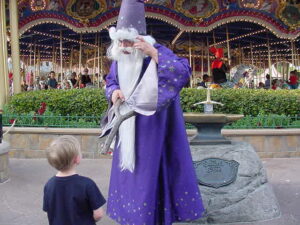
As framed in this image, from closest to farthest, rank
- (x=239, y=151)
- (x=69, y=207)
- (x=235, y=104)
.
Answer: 1. (x=69, y=207)
2. (x=239, y=151)
3. (x=235, y=104)

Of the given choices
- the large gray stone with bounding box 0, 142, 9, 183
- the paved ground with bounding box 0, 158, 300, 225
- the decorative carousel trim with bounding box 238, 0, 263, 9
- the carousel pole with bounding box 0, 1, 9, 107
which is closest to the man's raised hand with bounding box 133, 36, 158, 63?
the paved ground with bounding box 0, 158, 300, 225

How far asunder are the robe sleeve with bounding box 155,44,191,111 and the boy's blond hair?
878 mm

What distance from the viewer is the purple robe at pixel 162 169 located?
314 centimetres

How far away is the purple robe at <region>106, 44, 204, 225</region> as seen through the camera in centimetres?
314

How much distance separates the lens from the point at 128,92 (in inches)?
128

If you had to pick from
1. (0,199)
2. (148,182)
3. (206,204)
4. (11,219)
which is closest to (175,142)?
(148,182)

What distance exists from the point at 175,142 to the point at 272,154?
4.78 meters

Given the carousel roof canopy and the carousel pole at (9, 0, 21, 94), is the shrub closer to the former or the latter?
the carousel pole at (9, 0, 21, 94)

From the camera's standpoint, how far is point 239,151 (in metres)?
4.45

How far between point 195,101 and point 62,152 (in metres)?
6.14

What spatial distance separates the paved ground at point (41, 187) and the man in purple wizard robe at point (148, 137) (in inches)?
40.4

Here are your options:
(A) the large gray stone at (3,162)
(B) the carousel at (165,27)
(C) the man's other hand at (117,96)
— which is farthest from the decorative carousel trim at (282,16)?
(C) the man's other hand at (117,96)

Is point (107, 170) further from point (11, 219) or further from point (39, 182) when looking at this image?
point (11, 219)

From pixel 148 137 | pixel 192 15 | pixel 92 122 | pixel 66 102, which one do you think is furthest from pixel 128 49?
pixel 192 15
